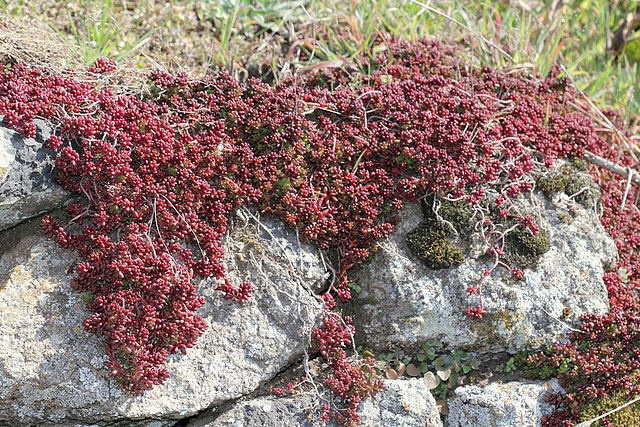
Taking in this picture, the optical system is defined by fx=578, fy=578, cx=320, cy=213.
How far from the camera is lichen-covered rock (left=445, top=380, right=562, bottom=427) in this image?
3.94m

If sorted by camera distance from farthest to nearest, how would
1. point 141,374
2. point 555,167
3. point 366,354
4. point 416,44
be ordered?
point 416,44 → point 555,167 → point 366,354 → point 141,374

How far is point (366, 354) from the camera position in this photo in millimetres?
3996

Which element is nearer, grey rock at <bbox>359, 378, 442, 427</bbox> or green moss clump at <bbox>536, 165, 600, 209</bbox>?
grey rock at <bbox>359, 378, 442, 427</bbox>

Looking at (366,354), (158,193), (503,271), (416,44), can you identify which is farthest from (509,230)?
(158,193)

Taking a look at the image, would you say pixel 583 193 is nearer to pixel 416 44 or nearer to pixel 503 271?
pixel 503 271

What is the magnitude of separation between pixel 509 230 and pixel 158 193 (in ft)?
8.15

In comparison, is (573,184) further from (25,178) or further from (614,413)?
(25,178)

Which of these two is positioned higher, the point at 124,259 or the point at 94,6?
the point at 94,6

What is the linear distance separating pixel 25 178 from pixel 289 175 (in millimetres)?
1631

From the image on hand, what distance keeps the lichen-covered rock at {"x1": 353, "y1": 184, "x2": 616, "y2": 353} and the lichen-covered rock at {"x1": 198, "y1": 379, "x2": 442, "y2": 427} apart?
35cm

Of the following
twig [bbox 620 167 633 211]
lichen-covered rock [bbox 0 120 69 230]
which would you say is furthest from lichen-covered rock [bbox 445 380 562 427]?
lichen-covered rock [bbox 0 120 69 230]

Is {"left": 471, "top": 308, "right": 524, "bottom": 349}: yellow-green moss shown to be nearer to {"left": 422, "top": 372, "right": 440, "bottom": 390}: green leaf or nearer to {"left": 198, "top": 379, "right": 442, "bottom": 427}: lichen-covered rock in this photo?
{"left": 422, "top": 372, "right": 440, "bottom": 390}: green leaf

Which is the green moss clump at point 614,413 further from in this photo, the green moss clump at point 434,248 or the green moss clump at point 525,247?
the green moss clump at point 434,248

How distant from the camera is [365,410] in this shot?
3.84 m
